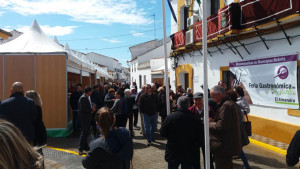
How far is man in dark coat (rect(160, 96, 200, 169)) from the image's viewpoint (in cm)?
368

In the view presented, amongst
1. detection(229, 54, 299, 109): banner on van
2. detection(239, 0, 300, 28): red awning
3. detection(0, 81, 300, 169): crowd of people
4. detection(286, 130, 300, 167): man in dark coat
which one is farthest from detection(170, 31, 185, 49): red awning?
detection(286, 130, 300, 167): man in dark coat

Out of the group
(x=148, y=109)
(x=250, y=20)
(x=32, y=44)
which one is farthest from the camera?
(x=32, y=44)

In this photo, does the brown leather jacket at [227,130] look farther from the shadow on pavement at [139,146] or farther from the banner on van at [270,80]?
the banner on van at [270,80]

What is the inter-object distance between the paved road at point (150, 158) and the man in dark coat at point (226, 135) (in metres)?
1.91

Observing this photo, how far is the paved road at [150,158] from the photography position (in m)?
5.51

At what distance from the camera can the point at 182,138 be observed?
3.67 meters

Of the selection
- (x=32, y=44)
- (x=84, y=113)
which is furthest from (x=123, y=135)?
(x=32, y=44)

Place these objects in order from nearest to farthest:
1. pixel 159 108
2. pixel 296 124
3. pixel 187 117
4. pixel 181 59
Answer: pixel 187 117 < pixel 296 124 < pixel 159 108 < pixel 181 59

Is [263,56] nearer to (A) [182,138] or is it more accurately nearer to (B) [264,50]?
(B) [264,50]

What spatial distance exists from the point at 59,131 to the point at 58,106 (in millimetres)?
841

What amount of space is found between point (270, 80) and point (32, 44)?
320 inches

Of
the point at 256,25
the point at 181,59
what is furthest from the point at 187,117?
the point at 181,59

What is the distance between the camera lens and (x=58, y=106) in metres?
8.40

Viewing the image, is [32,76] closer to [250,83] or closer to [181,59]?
[250,83]
